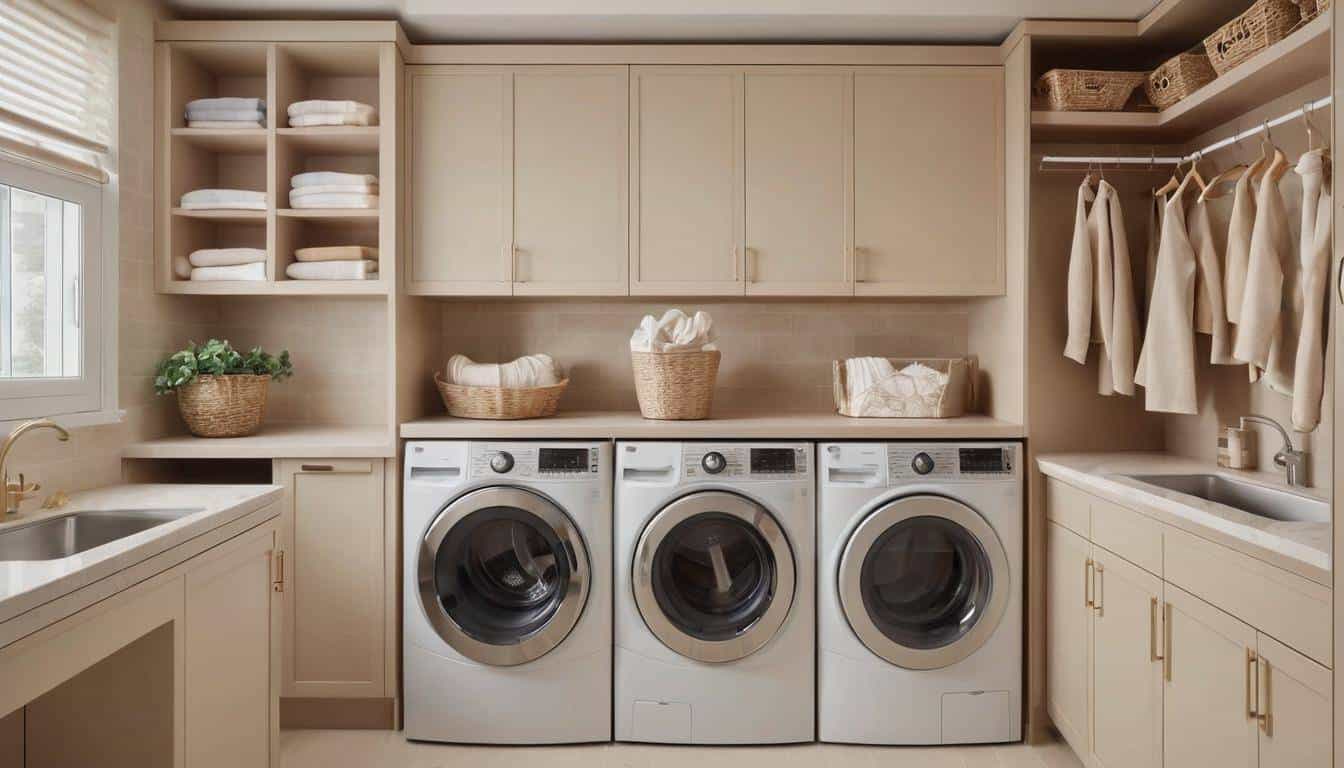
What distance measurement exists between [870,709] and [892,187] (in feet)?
5.85

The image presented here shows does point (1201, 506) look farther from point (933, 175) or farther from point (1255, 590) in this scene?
point (933, 175)

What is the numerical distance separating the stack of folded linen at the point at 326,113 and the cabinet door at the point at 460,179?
7.1 inches

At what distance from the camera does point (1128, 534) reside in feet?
6.42

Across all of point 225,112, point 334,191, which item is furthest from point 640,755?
point 225,112

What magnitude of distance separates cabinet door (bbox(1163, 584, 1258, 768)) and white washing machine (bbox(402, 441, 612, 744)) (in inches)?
60.8

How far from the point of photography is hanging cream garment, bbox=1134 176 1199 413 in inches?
85.4

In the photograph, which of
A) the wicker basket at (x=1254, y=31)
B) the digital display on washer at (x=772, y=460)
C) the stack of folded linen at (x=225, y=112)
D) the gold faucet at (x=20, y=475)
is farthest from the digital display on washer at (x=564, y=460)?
the wicker basket at (x=1254, y=31)

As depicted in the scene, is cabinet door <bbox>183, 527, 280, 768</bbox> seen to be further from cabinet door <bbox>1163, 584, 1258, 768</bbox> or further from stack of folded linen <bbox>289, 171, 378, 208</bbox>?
cabinet door <bbox>1163, 584, 1258, 768</bbox>

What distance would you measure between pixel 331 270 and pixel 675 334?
48.5 inches

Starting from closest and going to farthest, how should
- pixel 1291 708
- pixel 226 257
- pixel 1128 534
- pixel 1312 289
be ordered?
pixel 1291 708
pixel 1312 289
pixel 1128 534
pixel 226 257

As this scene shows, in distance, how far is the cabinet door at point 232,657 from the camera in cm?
170

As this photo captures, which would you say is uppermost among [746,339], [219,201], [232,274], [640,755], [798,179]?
[798,179]

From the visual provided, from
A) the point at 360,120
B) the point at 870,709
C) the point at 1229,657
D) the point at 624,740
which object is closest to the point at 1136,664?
the point at 1229,657

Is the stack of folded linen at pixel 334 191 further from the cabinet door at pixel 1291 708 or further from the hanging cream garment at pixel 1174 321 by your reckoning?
the cabinet door at pixel 1291 708
